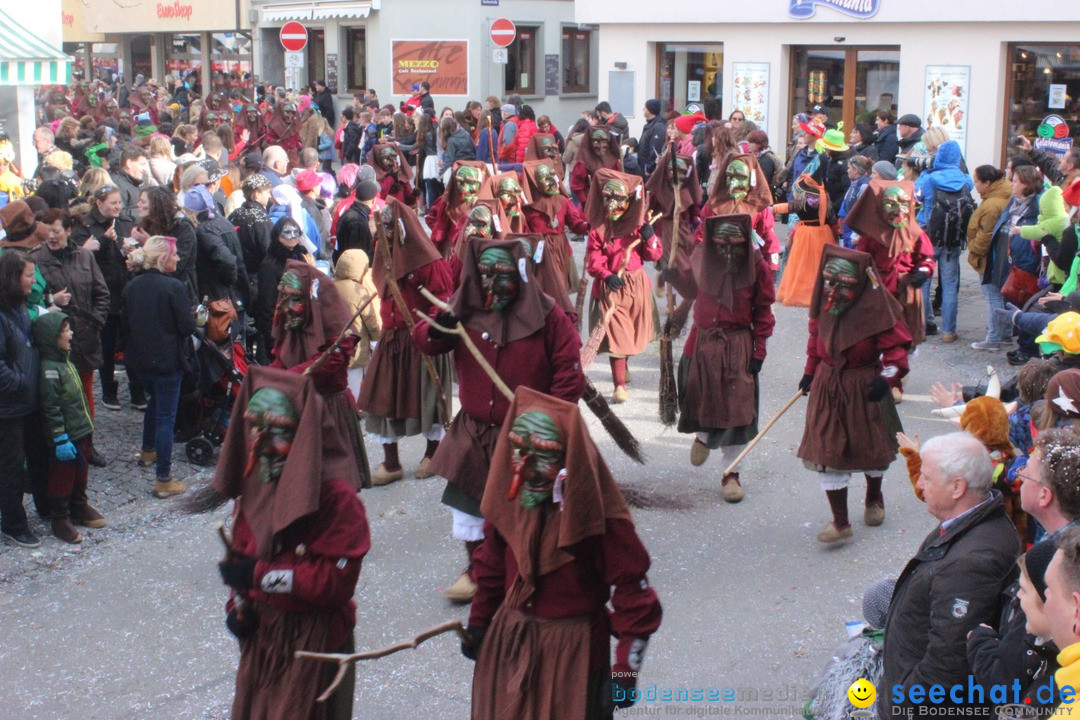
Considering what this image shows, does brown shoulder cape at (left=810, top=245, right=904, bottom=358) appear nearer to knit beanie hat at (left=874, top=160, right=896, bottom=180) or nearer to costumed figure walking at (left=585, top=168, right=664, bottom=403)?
costumed figure walking at (left=585, top=168, right=664, bottom=403)

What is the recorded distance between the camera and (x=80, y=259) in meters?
8.34

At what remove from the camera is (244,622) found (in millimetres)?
4160

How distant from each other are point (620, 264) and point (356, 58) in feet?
73.4

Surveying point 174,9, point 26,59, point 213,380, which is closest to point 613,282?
point 213,380

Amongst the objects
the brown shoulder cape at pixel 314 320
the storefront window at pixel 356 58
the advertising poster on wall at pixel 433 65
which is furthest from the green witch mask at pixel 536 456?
the storefront window at pixel 356 58

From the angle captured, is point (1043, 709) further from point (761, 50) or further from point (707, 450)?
point (761, 50)

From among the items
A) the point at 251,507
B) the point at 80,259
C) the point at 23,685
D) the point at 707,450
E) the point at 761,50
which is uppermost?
the point at 761,50

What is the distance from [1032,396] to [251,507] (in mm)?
3305

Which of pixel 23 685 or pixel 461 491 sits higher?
pixel 461 491

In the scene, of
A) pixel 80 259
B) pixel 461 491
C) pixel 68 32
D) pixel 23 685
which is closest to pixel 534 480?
pixel 461 491

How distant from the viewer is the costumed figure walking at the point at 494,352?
19.3 ft

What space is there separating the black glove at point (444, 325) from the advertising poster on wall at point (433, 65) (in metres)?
23.4

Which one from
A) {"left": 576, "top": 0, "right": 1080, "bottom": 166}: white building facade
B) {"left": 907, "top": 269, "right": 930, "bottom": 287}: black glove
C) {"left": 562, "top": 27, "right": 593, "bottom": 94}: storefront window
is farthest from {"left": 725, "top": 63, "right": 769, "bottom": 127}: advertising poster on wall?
{"left": 907, "top": 269, "right": 930, "bottom": 287}: black glove

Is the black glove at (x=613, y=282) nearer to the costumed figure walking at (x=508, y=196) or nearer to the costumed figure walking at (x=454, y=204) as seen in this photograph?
the costumed figure walking at (x=508, y=196)
